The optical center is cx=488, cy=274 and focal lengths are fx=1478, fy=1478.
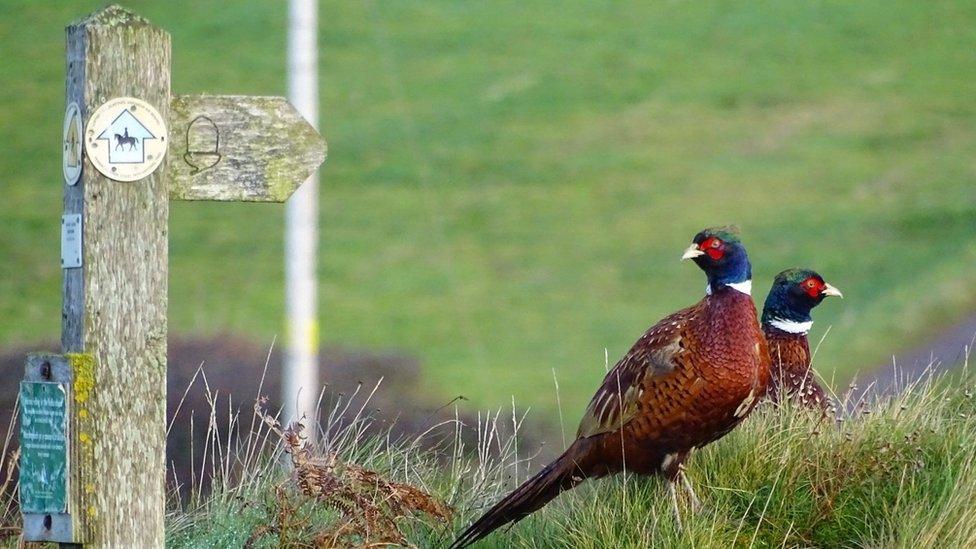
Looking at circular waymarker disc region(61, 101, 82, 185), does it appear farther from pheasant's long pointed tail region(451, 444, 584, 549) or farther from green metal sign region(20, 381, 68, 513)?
pheasant's long pointed tail region(451, 444, 584, 549)

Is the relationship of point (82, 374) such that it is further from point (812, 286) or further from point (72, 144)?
point (812, 286)

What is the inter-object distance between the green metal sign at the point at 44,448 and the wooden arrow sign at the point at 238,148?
1.62ft

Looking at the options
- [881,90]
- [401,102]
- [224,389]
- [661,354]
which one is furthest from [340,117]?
[661,354]

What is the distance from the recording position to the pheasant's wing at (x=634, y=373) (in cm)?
406

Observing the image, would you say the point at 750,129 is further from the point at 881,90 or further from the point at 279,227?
the point at 279,227

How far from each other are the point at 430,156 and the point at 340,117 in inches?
50.5

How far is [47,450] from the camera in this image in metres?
3.01

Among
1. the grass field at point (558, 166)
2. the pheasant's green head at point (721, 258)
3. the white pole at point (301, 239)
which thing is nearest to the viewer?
the pheasant's green head at point (721, 258)

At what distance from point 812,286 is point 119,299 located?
2602 millimetres

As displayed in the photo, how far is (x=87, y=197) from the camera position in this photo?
2.97 meters

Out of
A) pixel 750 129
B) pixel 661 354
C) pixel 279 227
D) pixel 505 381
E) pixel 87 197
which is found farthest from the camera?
pixel 750 129

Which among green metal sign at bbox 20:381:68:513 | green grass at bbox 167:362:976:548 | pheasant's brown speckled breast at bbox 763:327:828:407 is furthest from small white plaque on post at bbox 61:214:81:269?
pheasant's brown speckled breast at bbox 763:327:828:407

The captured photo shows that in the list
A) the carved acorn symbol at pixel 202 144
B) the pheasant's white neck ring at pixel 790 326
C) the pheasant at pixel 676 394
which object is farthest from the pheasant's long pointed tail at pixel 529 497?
the carved acorn symbol at pixel 202 144

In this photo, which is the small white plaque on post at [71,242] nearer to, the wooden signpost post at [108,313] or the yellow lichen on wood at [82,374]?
the wooden signpost post at [108,313]
